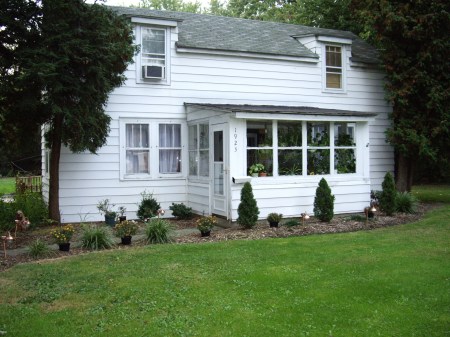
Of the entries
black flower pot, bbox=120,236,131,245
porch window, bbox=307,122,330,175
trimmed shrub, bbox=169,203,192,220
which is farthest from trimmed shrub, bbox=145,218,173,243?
porch window, bbox=307,122,330,175

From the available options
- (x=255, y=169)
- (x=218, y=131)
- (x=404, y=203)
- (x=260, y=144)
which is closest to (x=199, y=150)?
(x=218, y=131)

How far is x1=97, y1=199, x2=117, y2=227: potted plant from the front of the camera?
42.9 ft

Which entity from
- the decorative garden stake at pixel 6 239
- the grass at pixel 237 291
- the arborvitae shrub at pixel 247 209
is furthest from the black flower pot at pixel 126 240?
the arborvitae shrub at pixel 247 209

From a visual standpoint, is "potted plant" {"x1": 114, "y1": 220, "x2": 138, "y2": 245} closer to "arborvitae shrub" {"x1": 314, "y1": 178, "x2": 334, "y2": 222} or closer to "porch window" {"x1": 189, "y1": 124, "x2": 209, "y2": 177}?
"porch window" {"x1": 189, "y1": 124, "x2": 209, "y2": 177}

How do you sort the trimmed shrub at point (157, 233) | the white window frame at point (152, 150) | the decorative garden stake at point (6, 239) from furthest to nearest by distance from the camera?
the white window frame at point (152, 150)
the trimmed shrub at point (157, 233)
the decorative garden stake at point (6, 239)

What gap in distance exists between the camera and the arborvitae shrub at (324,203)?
12.6 meters

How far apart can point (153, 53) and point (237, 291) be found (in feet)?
31.4

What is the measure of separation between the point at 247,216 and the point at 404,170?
28.5 feet

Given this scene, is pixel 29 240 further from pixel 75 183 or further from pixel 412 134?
pixel 412 134

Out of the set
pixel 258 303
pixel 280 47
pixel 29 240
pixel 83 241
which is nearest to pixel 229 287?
pixel 258 303

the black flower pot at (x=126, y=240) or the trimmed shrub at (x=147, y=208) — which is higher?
the trimmed shrub at (x=147, y=208)

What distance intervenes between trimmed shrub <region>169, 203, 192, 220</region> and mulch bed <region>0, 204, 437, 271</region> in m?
0.27

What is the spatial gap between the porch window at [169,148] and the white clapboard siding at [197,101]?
11.9 inches

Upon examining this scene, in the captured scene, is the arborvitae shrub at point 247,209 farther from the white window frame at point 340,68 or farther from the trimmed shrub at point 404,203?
the white window frame at point 340,68
